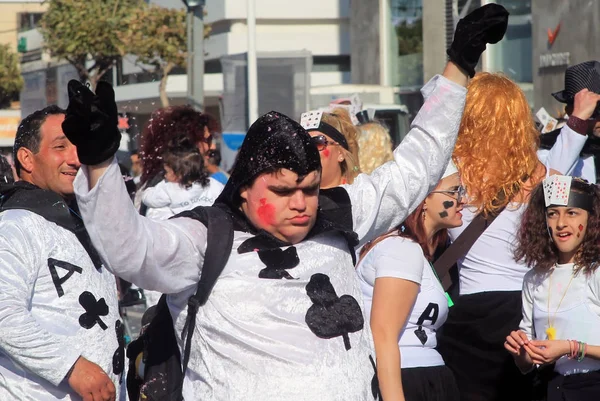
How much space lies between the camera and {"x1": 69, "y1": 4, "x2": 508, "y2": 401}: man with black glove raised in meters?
3.02

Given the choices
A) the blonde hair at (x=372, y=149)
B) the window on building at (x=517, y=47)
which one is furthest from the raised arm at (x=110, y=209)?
the window on building at (x=517, y=47)

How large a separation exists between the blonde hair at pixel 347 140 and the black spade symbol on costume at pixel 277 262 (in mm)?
1829

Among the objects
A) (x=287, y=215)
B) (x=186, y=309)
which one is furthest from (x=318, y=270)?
(x=186, y=309)

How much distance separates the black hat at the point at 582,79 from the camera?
230 inches

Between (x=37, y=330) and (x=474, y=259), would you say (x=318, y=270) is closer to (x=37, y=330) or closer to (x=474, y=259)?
(x=37, y=330)

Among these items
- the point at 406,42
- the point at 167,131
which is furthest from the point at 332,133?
the point at 406,42

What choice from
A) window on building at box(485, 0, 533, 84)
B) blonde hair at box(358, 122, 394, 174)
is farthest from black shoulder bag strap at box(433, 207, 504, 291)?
window on building at box(485, 0, 533, 84)

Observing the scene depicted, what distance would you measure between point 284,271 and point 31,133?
1642 millimetres

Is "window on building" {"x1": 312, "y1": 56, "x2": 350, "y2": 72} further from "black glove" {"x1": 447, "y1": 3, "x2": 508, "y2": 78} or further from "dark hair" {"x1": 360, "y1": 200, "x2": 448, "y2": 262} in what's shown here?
"black glove" {"x1": 447, "y1": 3, "x2": 508, "y2": 78}

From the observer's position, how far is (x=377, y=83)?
1017 inches

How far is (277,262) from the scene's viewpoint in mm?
3107

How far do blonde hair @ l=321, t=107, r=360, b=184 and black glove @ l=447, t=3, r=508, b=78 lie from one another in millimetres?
1754

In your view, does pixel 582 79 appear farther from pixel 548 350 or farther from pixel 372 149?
pixel 548 350

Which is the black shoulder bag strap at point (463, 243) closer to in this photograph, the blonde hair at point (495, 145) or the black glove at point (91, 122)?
the blonde hair at point (495, 145)
